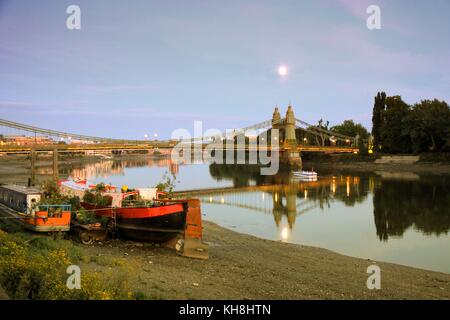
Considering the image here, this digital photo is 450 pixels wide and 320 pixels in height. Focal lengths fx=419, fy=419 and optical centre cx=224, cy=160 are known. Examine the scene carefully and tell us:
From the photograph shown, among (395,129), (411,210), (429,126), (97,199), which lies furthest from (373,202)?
(395,129)

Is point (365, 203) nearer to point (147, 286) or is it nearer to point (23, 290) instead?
point (147, 286)

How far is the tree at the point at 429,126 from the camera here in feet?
258

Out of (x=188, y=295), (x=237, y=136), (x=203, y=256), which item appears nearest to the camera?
(x=188, y=295)

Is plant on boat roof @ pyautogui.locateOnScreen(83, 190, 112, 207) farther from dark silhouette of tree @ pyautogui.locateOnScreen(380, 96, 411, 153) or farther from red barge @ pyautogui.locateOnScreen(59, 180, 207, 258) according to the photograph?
dark silhouette of tree @ pyautogui.locateOnScreen(380, 96, 411, 153)

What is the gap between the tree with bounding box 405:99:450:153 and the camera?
78.5m

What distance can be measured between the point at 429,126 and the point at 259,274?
251 feet

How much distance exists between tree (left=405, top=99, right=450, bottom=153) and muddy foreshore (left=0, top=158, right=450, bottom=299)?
6959 centimetres

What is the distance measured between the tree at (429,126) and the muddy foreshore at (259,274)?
69.6 meters

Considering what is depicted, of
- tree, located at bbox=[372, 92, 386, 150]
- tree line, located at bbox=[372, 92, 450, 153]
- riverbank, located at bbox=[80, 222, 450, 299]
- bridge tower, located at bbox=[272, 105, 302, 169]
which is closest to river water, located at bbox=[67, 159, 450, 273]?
riverbank, located at bbox=[80, 222, 450, 299]
